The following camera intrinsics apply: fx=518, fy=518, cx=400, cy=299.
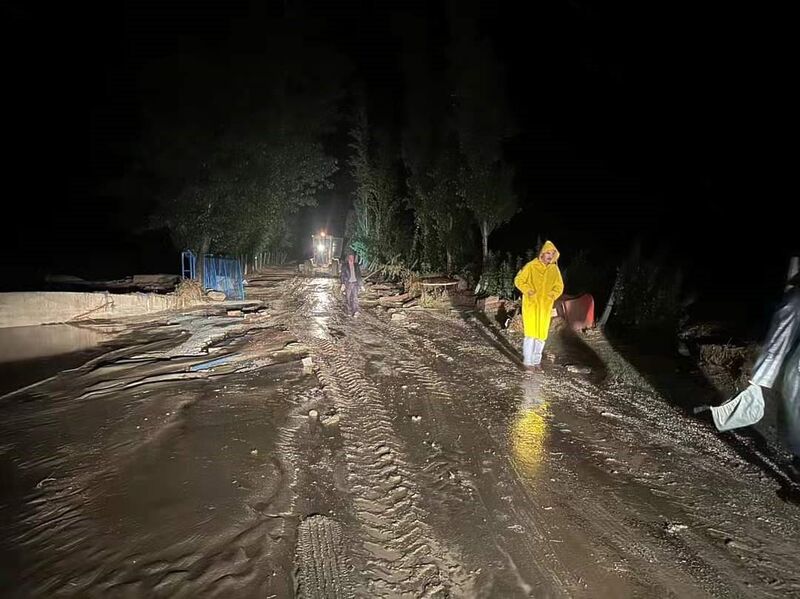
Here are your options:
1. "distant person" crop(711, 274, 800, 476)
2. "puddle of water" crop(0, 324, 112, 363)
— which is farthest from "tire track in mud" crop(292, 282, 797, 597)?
"puddle of water" crop(0, 324, 112, 363)

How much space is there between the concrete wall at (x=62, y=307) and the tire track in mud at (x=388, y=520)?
9192 millimetres

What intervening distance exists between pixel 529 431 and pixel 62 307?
11766 mm

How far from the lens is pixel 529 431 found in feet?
19.1

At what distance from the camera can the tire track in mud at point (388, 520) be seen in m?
3.37

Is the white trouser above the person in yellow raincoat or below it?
below

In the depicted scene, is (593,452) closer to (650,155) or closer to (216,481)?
(216,481)

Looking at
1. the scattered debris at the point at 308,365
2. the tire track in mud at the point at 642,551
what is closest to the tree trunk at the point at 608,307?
the scattered debris at the point at 308,365

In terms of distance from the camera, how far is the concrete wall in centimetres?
1211

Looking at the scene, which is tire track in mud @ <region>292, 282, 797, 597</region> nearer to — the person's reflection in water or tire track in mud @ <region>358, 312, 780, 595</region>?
tire track in mud @ <region>358, 312, 780, 595</region>

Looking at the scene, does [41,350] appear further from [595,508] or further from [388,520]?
[595,508]

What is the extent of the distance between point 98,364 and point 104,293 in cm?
514

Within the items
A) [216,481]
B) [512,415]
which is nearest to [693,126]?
[512,415]

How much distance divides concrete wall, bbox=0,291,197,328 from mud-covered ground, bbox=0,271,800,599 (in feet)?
17.9

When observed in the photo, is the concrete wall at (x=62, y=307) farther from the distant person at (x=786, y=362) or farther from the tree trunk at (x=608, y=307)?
the distant person at (x=786, y=362)
